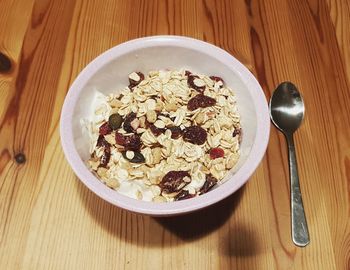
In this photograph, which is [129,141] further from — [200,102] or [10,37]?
[10,37]

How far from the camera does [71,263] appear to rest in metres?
0.51

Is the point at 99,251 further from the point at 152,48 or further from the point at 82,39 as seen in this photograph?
the point at 82,39

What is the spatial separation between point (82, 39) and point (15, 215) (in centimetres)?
34

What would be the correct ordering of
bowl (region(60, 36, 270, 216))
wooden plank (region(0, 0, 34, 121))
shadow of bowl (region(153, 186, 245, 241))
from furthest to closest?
wooden plank (region(0, 0, 34, 121))
shadow of bowl (region(153, 186, 245, 241))
bowl (region(60, 36, 270, 216))

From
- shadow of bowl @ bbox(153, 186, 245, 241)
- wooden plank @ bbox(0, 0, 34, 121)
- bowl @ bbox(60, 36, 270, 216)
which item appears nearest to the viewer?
bowl @ bbox(60, 36, 270, 216)

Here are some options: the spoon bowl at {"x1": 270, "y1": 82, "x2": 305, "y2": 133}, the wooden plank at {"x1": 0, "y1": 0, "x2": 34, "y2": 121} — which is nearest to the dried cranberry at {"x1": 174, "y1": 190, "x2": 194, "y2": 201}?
the spoon bowl at {"x1": 270, "y1": 82, "x2": 305, "y2": 133}

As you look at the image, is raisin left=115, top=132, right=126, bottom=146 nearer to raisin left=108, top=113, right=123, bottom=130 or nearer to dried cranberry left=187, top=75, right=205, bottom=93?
raisin left=108, top=113, right=123, bottom=130

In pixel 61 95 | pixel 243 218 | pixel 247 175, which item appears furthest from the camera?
pixel 61 95

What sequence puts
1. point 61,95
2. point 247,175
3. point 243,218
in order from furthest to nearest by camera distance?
point 61,95 → point 243,218 → point 247,175

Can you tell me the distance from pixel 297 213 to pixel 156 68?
0.96 ft

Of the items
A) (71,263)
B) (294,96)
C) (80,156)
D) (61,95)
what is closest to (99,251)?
(71,263)

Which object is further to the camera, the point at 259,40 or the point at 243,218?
the point at 259,40

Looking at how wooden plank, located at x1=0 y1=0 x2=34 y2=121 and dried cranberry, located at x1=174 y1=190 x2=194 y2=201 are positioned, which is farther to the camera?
wooden plank, located at x1=0 y1=0 x2=34 y2=121

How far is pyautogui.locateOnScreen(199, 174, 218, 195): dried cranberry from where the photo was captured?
0.47 meters
